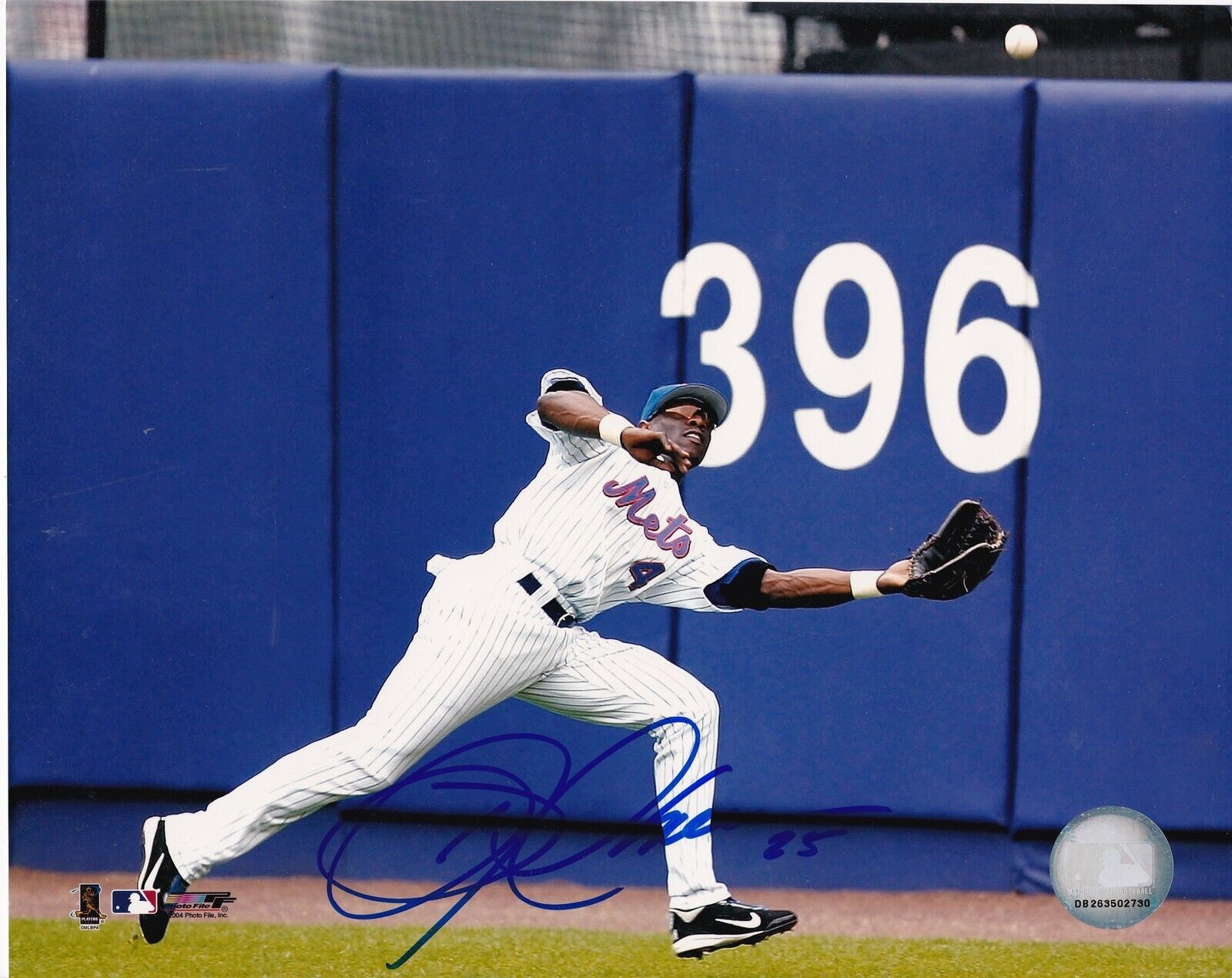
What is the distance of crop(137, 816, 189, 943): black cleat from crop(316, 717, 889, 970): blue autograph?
438 millimetres

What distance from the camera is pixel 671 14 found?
3398 mm

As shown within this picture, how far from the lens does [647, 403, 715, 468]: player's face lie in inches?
117

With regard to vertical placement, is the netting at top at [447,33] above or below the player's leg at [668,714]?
above

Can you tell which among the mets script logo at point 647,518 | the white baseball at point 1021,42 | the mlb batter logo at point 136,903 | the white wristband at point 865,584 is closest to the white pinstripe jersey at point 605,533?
the mets script logo at point 647,518

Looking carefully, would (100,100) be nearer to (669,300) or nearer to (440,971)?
(669,300)

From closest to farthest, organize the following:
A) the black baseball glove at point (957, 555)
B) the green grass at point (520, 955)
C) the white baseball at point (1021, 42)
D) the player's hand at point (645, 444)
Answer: the player's hand at point (645, 444) → the black baseball glove at point (957, 555) → the green grass at point (520, 955) → the white baseball at point (1021, 42)

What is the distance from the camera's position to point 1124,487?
11.3 ft

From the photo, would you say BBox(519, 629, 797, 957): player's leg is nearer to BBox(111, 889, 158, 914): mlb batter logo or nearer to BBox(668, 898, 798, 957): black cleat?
BBox(668, 898, 798, 957): black cleat

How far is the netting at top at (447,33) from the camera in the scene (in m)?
3.40

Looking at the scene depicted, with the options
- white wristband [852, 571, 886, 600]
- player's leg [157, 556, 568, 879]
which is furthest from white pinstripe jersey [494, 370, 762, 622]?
white wristband [852, 571, 886, 600]

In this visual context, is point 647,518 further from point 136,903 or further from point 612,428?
point 136,903

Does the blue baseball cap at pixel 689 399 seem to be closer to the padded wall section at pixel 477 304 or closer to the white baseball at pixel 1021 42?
the padded wall section at pixel 477 304

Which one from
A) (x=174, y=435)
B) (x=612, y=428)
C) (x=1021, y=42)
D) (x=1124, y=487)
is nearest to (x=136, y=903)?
(x=174, y=435)

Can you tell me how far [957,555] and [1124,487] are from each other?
0.85 metres
